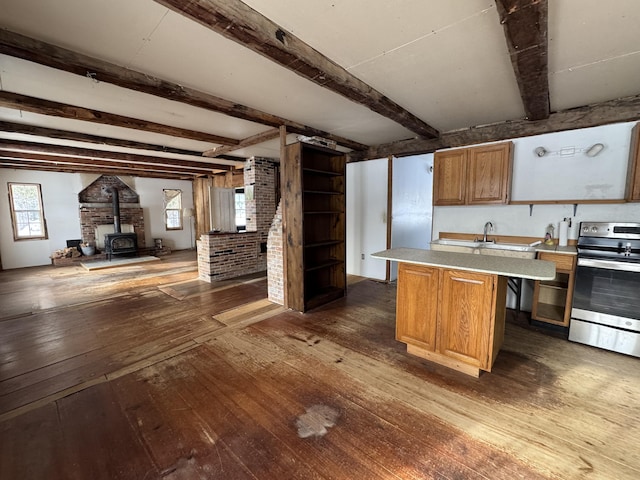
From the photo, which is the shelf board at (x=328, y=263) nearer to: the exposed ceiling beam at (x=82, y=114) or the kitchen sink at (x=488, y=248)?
the kitchen sink at (x=488, y=248)

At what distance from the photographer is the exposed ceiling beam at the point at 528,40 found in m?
1.48

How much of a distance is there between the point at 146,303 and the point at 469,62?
4919 millimetres

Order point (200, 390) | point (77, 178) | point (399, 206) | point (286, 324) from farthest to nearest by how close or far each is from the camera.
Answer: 1. point (77, 178)
2. point (399, 206)
3. point (286, 324)
4. point (200, 390)

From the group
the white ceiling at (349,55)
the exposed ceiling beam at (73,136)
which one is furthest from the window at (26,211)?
the white ceiling at (349,55)

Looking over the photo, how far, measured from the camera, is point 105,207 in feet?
26.0

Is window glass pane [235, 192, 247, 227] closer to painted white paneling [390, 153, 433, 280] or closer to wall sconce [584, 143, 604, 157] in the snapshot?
painted white paneling [390, 153, 433, 280]

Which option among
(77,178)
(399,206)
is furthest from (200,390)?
(77,178)

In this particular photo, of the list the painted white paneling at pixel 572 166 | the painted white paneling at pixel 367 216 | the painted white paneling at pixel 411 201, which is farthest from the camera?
the painted white paneling at pixel 367 216

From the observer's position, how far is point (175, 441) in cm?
164

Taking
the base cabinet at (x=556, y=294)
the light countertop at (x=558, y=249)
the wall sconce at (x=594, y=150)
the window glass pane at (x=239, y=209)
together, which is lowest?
the base cabinet at (x=556, y=294)

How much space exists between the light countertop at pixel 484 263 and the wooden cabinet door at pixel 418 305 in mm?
107

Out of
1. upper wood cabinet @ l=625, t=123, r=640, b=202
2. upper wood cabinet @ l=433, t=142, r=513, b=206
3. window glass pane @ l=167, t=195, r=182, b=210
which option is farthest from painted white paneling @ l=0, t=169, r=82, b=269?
upper wood cabinet @ l=625, t=123, r=640, b=202

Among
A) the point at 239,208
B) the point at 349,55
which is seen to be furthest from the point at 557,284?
the point at 239,208

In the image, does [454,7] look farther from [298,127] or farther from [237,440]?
[237,440]
